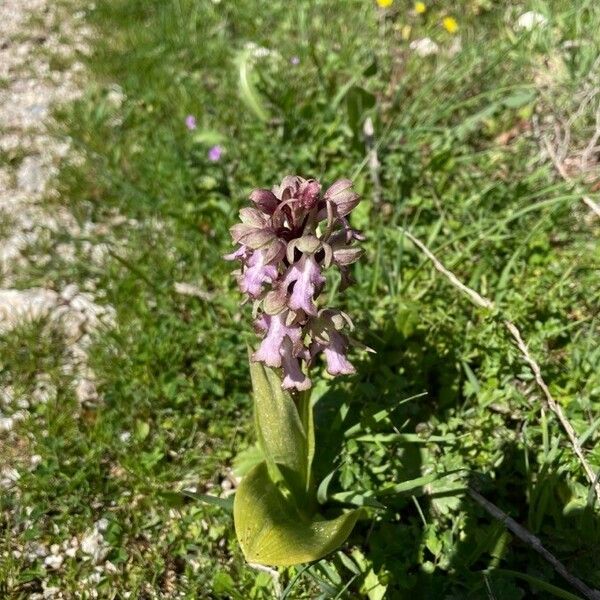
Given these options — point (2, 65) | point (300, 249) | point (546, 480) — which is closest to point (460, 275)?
point (546, 480)

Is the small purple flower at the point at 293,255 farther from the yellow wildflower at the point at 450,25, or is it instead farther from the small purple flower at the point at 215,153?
the yellow wildflower at the point at 450,25

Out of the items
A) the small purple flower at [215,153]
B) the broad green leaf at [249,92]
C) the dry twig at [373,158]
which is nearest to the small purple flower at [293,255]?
the dry twig at [373,158]

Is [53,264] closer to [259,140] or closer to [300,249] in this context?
[259,140]

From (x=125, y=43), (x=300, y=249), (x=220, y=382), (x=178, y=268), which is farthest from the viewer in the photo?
(x=125, y=43)

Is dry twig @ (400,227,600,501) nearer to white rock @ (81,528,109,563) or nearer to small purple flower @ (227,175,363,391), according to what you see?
small purple flower @ (227,175,363,391)

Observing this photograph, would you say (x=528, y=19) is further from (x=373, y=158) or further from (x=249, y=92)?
(x=249, y=92)

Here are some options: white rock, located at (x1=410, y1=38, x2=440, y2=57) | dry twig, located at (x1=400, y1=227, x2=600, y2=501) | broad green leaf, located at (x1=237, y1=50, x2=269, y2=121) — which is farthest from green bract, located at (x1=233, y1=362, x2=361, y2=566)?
white rock, located at (x1=410, y1=38, x2=440, y2=57)
